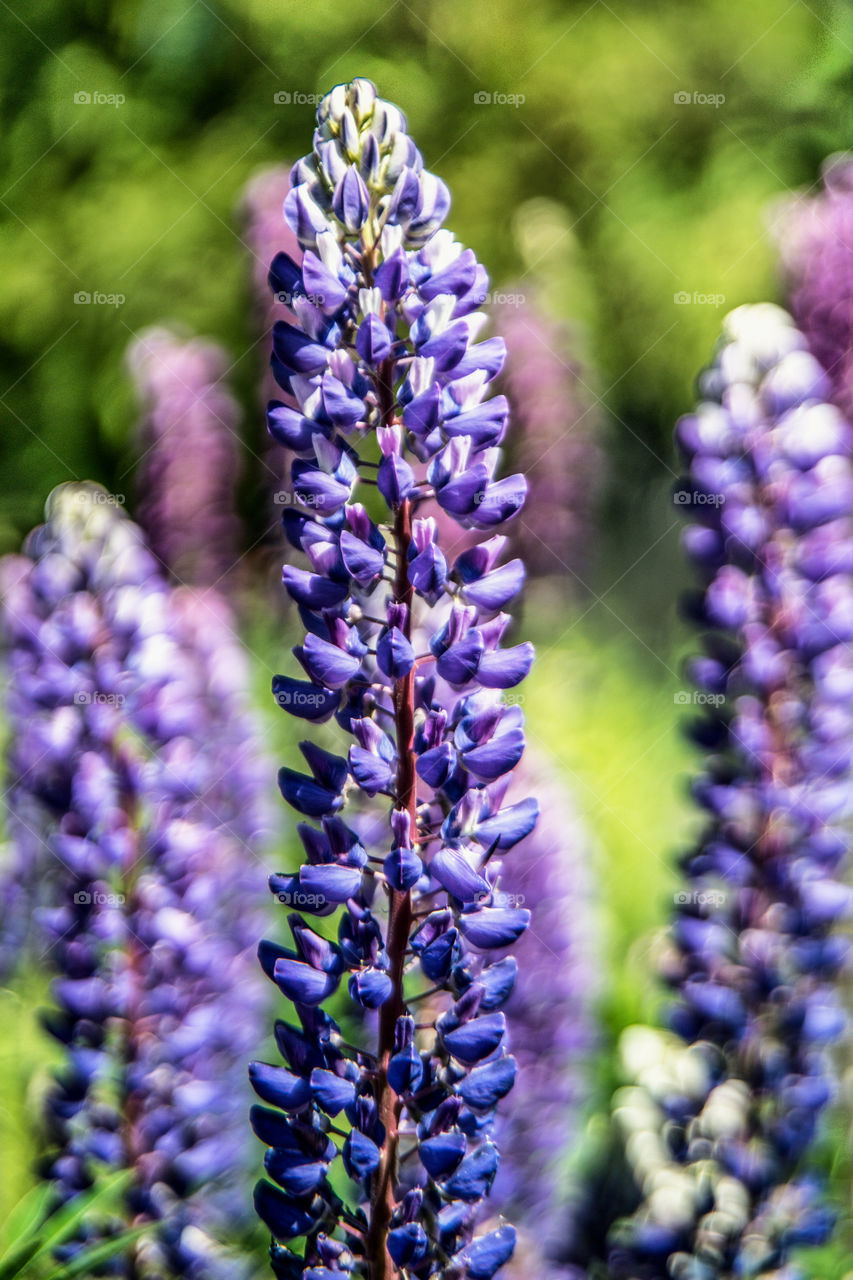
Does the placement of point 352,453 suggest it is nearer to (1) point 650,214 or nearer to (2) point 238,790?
(2) point 238,790

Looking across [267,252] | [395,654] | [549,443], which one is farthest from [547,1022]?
[267,252]

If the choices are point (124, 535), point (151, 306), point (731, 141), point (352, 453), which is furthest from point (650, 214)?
point (352, 453)

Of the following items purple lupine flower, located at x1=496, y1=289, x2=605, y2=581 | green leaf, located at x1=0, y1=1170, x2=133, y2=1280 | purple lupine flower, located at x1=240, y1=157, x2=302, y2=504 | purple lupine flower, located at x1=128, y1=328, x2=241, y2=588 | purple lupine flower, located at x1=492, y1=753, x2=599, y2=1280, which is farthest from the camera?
purple lupine flower, located at x1=496, y1=289, x2=605, y2=581

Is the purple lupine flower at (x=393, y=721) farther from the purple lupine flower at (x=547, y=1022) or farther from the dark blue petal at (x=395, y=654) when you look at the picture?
the purple lupine flower at (x=547, y=1022)

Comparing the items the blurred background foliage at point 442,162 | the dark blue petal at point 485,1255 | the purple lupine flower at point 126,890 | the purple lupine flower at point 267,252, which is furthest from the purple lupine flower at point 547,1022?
the blurred background foliage at point 442,162

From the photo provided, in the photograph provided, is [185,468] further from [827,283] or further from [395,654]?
[395,654]

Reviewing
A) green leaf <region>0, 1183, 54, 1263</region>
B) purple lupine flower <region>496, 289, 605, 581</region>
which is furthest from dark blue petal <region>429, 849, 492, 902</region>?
purple lupine flower <region>496, 289, 605, 581</region>

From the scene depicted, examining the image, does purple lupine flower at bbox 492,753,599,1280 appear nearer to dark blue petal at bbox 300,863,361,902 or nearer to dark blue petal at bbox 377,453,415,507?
dark blue petal at bbox 300,863,361,902
